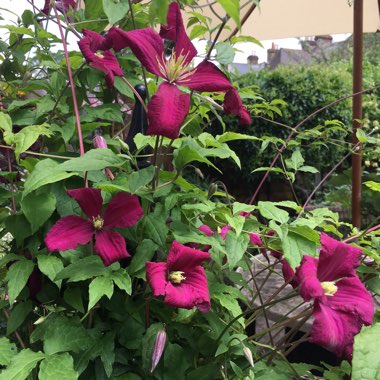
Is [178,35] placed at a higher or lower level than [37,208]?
higher

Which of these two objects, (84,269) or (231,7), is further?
(84,269)

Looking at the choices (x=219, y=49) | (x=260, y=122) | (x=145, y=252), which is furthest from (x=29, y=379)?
(x=260, y=122)

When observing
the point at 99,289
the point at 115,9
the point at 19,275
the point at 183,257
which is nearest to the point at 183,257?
the point at 183,257

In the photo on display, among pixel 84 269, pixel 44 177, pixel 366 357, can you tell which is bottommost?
pixel 366 357

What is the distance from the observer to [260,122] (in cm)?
480

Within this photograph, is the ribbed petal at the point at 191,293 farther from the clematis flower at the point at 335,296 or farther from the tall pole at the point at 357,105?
the tall pole at the point at 357,105

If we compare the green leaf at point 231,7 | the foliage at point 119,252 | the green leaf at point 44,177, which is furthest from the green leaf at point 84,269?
the green leaf at point 231,7

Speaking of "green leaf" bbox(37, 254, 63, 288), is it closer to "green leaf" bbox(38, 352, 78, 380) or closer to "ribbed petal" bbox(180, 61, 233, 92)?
"green leaf" bbox(38, 352, 78, 380)

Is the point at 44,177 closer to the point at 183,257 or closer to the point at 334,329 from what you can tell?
the point at 183,257

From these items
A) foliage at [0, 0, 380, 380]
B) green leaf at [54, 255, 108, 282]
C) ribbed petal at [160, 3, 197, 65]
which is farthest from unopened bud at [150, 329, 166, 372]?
ribbed petal at [160, 3, 197, 65]

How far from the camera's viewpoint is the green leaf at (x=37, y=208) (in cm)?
63

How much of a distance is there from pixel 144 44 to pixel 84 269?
0.89ft

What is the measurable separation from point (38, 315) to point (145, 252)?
208 mm

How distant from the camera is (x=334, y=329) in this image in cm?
60
